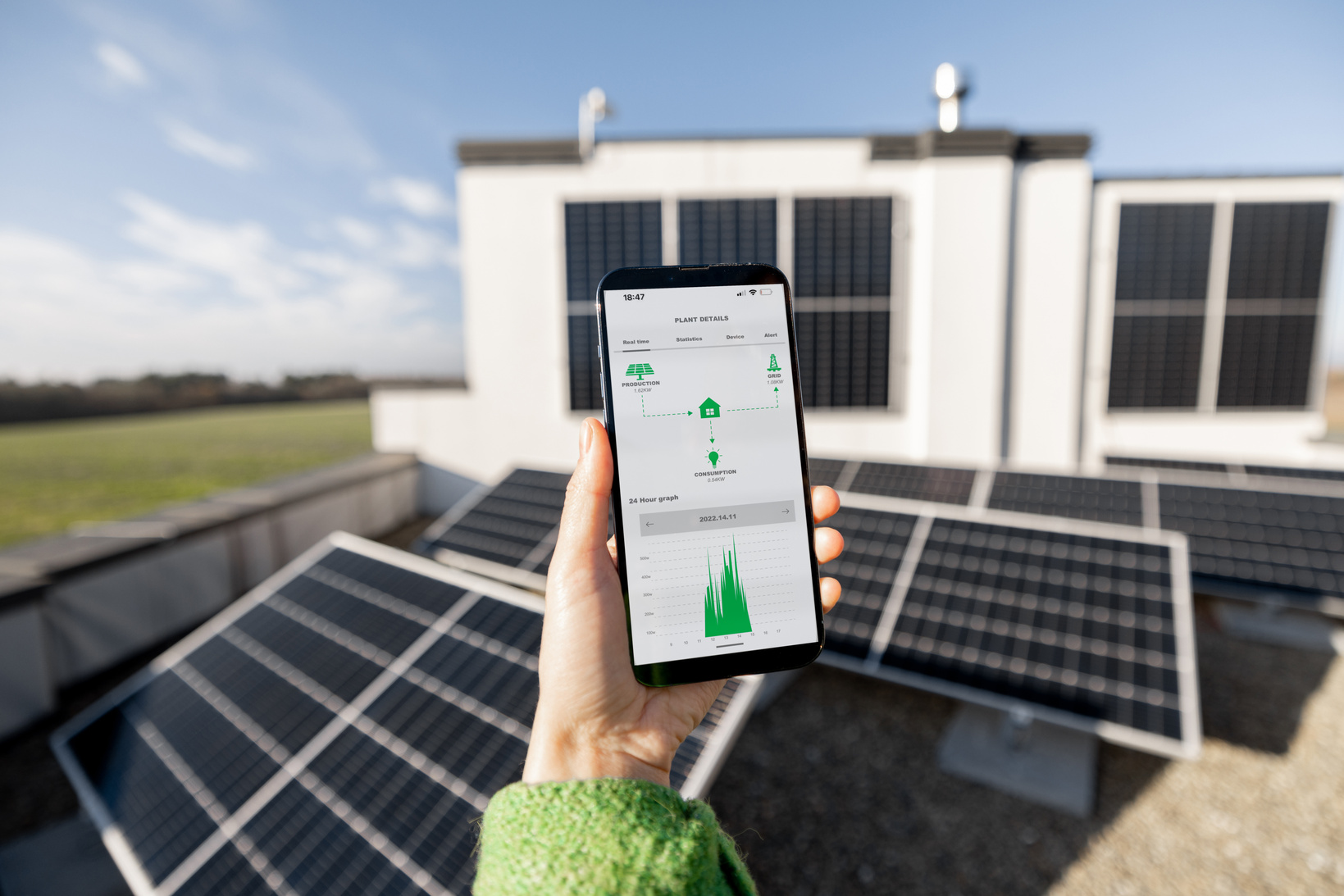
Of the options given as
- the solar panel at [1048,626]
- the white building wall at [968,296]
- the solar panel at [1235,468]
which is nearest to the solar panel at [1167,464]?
the solar panel at [1235,468]

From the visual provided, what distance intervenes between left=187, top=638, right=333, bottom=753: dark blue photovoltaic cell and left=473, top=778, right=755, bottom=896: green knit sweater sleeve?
6.10 feet

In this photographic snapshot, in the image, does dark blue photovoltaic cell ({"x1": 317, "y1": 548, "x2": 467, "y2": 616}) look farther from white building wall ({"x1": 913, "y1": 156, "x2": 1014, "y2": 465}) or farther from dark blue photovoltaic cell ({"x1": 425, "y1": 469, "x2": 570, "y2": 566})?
white building wall ({"x1": 913, "y1": 156, "x2": 1014, "y2": 465})

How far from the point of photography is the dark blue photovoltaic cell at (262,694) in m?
2.33

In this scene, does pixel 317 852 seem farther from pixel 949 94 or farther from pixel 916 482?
pixel 949 94

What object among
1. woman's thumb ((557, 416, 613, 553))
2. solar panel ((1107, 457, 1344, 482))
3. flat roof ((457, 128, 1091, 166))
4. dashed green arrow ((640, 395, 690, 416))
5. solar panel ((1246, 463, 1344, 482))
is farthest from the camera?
flat roof ((457, 128, 1091, 166))

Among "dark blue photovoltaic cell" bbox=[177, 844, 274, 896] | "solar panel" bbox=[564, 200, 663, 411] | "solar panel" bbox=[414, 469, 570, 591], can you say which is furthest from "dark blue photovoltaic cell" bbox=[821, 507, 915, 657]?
"solar panel" bbox=[564, 200, 663, 411]

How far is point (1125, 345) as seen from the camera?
8539 millimetres

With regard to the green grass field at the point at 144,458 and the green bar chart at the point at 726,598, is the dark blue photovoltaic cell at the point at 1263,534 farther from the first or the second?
the green grass field at the point at 144,458

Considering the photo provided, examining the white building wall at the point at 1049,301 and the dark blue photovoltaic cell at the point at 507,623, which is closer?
the dark blue photovoltaic cell at the point at 507,623

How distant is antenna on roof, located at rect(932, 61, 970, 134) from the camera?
807cm

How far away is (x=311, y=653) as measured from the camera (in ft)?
8.91

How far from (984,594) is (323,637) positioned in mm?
3800

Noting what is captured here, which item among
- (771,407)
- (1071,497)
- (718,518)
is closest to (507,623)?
(718,518)

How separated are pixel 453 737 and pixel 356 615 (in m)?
1.09
